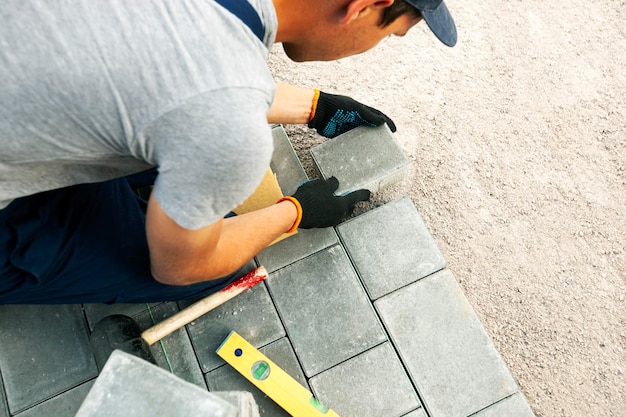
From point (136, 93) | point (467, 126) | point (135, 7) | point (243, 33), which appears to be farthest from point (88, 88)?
point (467, 126)

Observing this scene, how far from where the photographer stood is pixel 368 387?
2.12m

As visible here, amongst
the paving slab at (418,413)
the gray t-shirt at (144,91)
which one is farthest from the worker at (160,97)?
the paving slab at (418,413)

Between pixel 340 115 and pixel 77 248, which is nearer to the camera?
pixel 77 248

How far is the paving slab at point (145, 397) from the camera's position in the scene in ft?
3.88

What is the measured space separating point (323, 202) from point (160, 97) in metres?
1.19

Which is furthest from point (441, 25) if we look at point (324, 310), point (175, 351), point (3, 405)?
point (3, 405)

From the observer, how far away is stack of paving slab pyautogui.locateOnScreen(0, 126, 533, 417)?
2.11 metres

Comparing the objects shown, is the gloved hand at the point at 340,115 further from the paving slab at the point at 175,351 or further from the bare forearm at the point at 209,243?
the paving slab at the point at 175,351

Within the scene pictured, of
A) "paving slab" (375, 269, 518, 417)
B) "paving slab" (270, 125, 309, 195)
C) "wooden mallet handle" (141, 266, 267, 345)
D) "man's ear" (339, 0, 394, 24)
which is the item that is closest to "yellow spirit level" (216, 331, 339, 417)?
"wooden mallet handle" (141, 266, 267, 345)

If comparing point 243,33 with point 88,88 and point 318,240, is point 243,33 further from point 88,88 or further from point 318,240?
→ point 318,240

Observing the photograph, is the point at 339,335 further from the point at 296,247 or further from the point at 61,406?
the point at 61,406

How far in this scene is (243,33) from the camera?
1.19 m

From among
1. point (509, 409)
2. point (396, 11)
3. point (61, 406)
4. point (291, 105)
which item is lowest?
point (509, 409)

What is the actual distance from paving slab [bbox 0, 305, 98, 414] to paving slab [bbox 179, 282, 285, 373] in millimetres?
465
